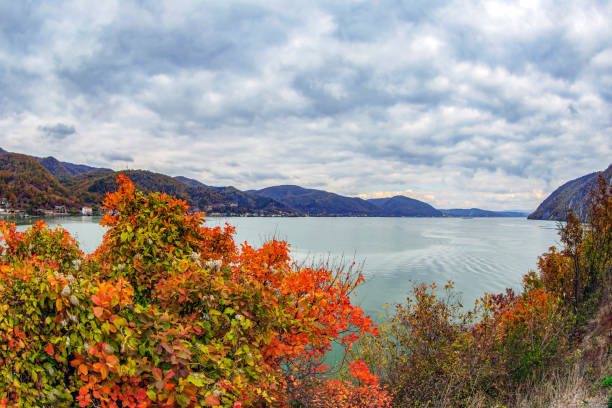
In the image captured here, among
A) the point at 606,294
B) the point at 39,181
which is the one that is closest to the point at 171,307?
the point at 606,294

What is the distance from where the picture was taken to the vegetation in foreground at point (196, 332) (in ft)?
7.87

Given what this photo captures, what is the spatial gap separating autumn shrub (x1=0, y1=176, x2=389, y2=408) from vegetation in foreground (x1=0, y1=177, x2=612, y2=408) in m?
0.01

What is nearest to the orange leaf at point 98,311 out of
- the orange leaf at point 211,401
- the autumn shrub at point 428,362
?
the orange leaf at point 211,401

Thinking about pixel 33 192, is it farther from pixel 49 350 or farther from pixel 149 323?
pixel 149 323

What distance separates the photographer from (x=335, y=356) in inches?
528

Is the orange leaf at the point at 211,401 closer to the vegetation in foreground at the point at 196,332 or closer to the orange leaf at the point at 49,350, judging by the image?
the vegetation in foreground at the point at 196,332

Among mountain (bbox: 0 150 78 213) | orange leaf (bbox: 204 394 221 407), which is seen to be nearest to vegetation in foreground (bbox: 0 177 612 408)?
orange leaf (bbox: 204 394 221 407)

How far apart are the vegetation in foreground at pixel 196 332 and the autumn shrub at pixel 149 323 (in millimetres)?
14

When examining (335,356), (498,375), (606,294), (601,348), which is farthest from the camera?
(335,356)

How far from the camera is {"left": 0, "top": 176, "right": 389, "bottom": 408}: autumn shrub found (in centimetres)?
237

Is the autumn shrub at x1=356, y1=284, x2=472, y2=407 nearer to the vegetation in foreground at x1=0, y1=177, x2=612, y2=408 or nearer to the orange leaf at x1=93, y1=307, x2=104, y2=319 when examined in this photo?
the vegetation in foreground at x1=0, y1=177, x2=612, y2=408

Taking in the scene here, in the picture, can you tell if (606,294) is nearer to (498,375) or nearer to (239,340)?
(498,375)

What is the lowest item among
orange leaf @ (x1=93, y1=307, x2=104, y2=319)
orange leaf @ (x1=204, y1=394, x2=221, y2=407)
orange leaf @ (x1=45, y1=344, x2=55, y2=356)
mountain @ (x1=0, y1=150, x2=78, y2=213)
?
orange leaf @ (x1=204, y1=394, x2=221, y2=407)

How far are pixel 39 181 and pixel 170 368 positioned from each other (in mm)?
198208
